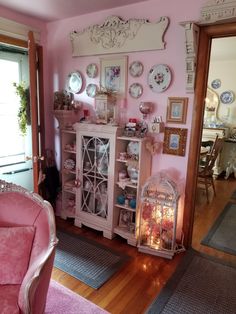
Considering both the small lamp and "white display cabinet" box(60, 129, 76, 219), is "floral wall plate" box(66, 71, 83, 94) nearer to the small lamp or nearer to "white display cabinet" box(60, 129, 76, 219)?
"white display cabinet" box(60, 129, 76, 219)

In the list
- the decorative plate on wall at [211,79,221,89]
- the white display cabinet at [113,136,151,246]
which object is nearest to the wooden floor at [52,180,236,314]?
the white display cabinet at [113,136,151,246]

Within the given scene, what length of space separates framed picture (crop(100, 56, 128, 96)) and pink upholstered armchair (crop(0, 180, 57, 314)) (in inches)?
57.3

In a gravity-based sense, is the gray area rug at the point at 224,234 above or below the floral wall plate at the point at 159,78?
below

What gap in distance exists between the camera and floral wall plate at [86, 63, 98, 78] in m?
2.76

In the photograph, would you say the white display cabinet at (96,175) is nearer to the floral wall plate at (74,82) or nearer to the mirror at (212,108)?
the floral wall plate at (74,82)

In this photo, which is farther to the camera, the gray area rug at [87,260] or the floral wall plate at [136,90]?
the floral wall plate at [136,90]

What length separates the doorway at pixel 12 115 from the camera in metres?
2.72

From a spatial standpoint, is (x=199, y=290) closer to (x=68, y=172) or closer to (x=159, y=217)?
(x=159, y=217)

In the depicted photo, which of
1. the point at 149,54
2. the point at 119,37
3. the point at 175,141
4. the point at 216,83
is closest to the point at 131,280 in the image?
the point at 175,141

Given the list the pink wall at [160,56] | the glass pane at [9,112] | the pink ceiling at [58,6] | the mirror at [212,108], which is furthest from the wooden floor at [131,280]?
the mirror at [212,108]

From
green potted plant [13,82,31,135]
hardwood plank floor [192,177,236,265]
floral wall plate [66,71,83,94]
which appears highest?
floral wall plate [66,71,83,94]

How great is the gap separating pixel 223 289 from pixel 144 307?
0.67 meters

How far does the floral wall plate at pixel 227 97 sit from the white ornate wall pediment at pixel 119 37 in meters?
3.43

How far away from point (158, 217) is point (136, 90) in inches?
49.7
